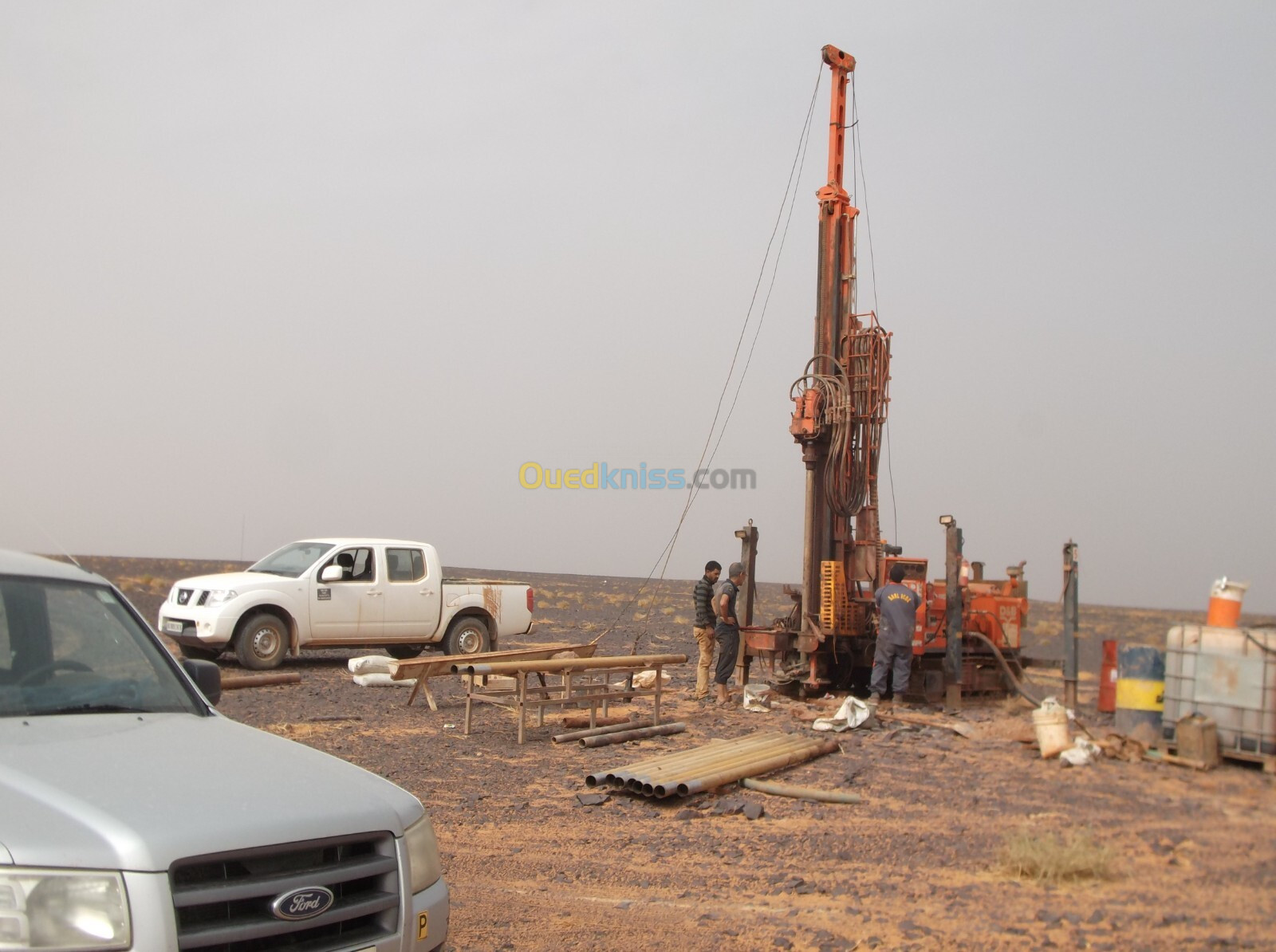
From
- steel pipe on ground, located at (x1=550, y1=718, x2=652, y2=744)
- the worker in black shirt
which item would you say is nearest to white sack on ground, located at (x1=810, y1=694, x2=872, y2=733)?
steel pipe on ground, located at (x1=550, y1=718, x2=652, y2=744)

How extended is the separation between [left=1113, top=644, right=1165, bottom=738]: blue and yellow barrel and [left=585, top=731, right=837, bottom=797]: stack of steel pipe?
3.95 meters

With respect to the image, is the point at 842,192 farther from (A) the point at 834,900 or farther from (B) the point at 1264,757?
(B) the point at 1264,757

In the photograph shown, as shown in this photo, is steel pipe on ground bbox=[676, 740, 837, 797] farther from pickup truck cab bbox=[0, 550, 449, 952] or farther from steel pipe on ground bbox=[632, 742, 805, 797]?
pickup truck cab bbox=[0, 550, 449, 952]

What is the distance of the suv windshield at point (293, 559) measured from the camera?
15.4m

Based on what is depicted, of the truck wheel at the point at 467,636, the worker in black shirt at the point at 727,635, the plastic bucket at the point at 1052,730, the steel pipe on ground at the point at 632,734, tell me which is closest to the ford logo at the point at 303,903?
the plastic bucket at the point at 1052,730

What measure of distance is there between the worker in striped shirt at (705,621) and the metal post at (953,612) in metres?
3.16

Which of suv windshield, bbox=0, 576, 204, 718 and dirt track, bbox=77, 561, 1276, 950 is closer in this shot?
suv windshield, bbox=0, 576, 204, 718

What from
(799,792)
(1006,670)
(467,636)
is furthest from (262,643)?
(1006,670)

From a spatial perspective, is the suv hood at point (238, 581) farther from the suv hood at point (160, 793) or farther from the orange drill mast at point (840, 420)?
the suv hood at point (160, 793)

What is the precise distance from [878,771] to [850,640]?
14.0ft

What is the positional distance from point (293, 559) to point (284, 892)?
516 inches

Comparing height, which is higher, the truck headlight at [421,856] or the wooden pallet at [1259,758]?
the wooden pallet at [1259,758]

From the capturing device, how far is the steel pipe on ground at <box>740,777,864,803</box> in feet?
25.9

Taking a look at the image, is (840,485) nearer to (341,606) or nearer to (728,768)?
(728,768)
